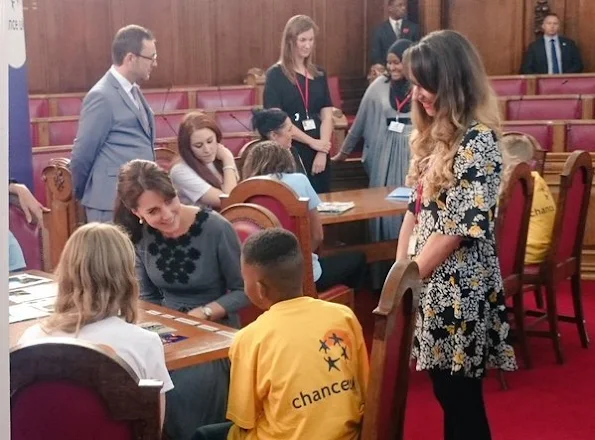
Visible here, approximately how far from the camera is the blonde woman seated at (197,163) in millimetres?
4155

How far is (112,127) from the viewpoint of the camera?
162 inches

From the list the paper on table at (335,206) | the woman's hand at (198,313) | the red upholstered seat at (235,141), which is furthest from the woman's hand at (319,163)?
the woman's hand at (198,313)

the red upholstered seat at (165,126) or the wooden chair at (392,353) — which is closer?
the wooden chair at (392,353)

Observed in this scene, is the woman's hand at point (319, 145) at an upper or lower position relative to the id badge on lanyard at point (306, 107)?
lower

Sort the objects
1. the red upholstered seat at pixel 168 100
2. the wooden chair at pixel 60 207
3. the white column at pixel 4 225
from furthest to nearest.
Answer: the red upholstered seat at pixel 168 100 → the wooden chair at pixel 60 207 → the white column at pixel 4 225

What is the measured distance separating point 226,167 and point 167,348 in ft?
7.04

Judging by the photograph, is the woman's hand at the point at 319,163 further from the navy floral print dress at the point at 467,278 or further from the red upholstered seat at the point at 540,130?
the navy floral print dress at the point at 467,278

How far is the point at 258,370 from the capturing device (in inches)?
79.7

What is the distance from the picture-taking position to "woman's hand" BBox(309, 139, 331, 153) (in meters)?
5.20

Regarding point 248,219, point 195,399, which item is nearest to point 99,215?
point 248,219

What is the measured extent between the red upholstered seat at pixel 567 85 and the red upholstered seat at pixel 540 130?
215 cm

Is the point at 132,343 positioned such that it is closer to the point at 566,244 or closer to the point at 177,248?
the point at 177,248

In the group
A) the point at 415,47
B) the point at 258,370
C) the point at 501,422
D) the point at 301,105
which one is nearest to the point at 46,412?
the point at 258,370

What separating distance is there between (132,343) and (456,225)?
0.86 meters
